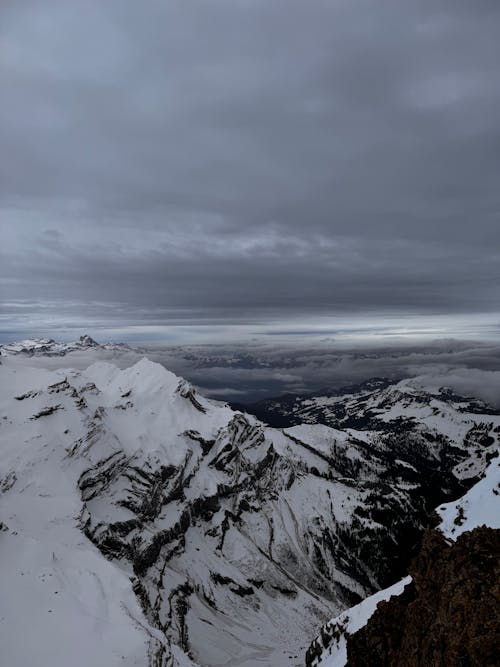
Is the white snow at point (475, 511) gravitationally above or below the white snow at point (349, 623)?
above

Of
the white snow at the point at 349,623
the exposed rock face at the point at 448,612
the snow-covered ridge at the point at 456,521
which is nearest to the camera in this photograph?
the exposed rock face at the point at 448,612

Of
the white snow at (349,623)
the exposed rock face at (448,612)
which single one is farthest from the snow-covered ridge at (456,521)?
the exposed rock face at (448,612)

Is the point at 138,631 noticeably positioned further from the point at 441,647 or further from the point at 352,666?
the point at 441,647

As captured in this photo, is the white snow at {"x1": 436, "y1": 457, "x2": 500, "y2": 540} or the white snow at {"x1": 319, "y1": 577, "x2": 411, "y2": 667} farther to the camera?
the white snow at {"x1": 319, "y1": 577, "x2": 411, "y2": 667}

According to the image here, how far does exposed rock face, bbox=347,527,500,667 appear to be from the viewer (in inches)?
1537

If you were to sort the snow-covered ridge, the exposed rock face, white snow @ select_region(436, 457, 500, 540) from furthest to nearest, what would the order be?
1. the snow-covered ridge
2. white snow @ select_region(436, 457, 500, 540)
3. the exposed rock face

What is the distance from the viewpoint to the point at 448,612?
1718 inches

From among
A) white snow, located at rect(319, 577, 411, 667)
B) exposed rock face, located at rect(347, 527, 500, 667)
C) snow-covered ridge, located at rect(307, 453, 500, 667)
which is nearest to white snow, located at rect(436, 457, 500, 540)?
snow-covered ridge, located at rect(307, 453, 500, 667)

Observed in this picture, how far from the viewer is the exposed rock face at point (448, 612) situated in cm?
3903

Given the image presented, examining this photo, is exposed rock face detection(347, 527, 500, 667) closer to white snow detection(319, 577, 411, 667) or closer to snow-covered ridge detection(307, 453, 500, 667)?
snow-covered ridge detection(307, 453, 500, 667)

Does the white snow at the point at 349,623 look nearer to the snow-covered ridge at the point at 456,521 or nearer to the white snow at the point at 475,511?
the snow-covered ridge at the point at 456,521

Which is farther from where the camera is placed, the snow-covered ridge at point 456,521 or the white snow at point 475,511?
the snow-covered ridge at point 456,521

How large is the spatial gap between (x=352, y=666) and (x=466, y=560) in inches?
1323

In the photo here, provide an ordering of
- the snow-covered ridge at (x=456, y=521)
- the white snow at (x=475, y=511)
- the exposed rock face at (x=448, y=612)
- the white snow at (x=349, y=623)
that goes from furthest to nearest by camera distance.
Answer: the white snow at (x=349, y=623) < the snow-covered ridge at (x=456, y=521) < the white snow at (x=475, y=511) < the exposed rock face at (x=448, y=612)
